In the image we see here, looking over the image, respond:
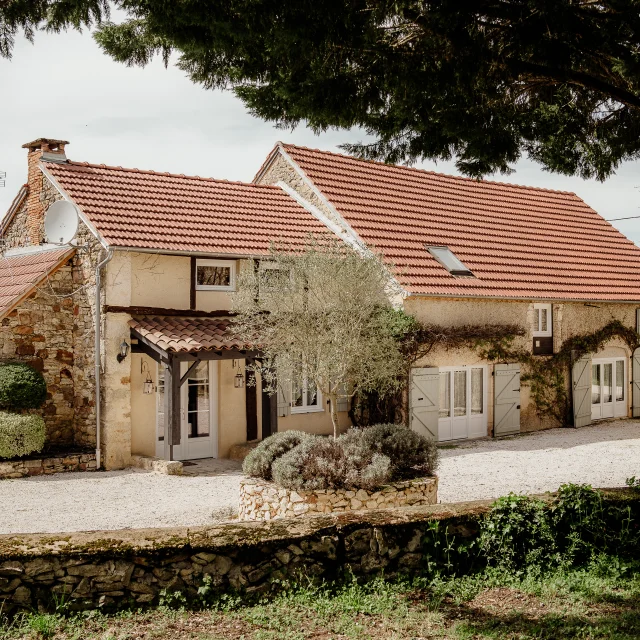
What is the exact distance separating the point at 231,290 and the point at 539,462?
767 centimetres

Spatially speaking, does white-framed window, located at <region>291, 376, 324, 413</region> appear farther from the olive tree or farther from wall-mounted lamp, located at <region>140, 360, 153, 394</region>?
the olive tree

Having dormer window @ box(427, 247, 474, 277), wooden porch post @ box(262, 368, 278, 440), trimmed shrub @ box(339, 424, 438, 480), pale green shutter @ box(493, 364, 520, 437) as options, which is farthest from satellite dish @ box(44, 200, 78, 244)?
pale green shutter @ box(493, 364, 520, 437)

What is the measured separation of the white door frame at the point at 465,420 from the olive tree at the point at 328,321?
6015 mm

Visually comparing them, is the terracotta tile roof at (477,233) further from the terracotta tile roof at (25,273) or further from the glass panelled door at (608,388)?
the terracotta tile roof at (25,273)

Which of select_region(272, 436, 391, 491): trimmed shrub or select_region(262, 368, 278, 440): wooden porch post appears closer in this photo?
select_region(272, 436, 391, 491): trimmed shrub

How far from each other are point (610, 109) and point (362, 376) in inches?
218

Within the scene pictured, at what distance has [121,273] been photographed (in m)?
15.4

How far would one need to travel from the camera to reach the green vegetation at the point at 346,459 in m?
10.1

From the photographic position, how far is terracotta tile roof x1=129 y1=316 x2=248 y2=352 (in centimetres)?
1457

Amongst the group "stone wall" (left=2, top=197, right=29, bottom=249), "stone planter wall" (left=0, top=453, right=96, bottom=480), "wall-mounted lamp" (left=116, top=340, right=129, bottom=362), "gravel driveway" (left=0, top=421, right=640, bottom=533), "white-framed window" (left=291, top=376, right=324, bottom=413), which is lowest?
"gravel driveway" (left=0, top=421, right=640, bottom=533)

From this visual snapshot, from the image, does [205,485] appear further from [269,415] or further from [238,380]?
[238,380]

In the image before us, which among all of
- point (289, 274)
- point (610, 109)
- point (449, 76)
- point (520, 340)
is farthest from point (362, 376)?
point (520, 340)

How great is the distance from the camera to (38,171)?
57.1 feet

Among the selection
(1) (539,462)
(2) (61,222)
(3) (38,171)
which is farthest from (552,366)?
(3) (38,171)
